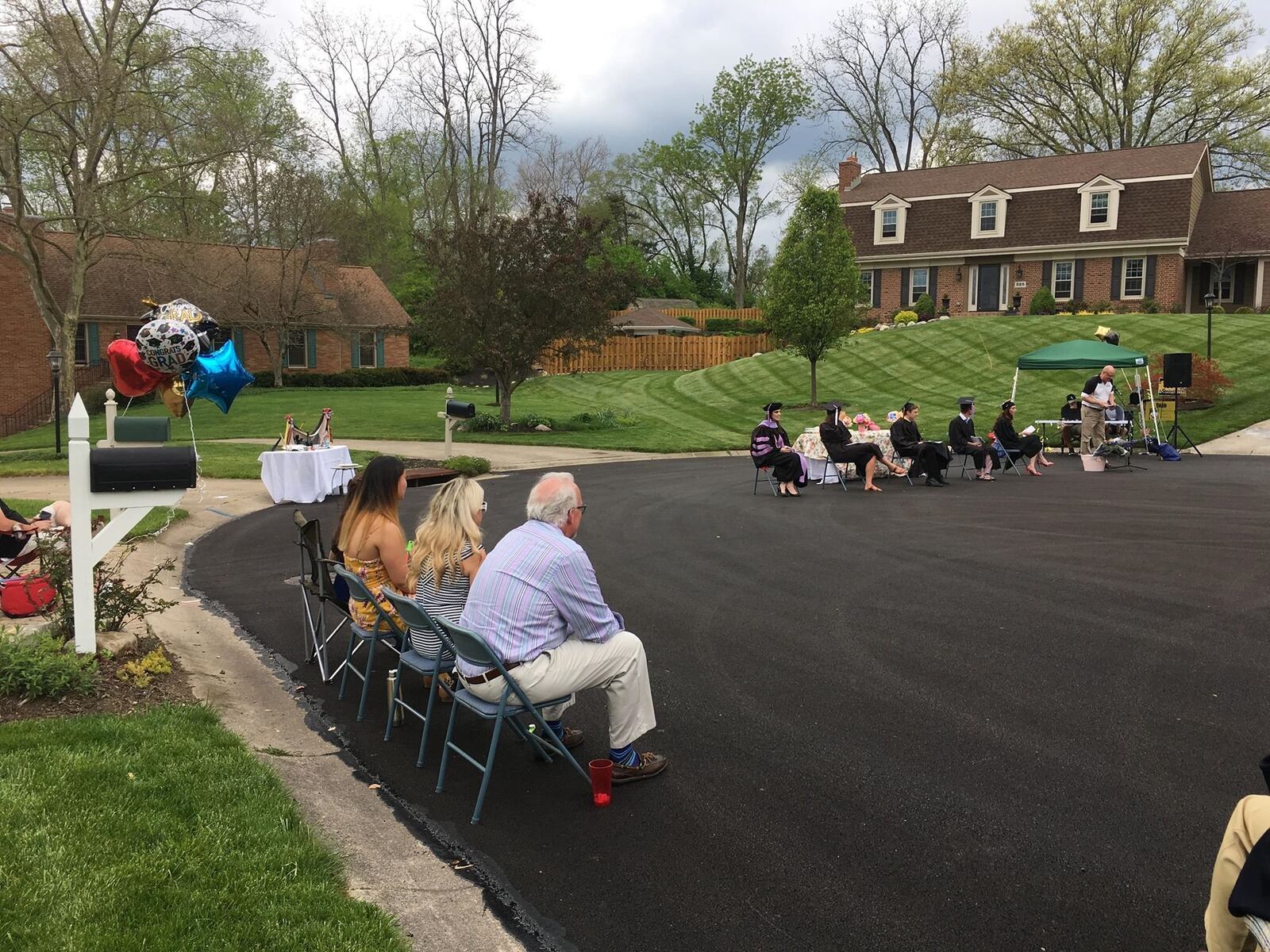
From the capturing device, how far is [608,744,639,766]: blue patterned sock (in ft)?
15.0

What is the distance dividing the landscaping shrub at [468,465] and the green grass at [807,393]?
479 centimetres

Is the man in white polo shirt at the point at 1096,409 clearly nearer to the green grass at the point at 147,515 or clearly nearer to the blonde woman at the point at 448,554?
the green grass at the point at 147,515

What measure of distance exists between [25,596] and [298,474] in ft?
27.7

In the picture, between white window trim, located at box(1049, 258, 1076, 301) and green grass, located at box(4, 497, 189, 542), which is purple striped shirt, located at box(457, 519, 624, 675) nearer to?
green grass, located at box(4, 497, 189, 542)

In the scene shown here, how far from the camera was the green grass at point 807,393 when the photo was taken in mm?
24781

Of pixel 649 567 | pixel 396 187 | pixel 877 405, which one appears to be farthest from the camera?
pixel 396 187

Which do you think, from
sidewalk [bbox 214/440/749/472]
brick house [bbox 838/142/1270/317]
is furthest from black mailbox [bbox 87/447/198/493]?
brick house [bbox 838/142/1270/317]

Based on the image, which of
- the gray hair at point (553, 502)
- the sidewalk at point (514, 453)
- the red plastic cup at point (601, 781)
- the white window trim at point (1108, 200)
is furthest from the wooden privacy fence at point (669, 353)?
the red plastic cup at point (601, 781)

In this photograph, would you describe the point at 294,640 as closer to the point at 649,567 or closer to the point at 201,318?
the point at 649,567

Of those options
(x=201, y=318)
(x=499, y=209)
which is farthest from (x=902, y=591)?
(x=499, y=209)

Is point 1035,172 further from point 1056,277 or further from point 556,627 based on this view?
point 556,627

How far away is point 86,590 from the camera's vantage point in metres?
5.51

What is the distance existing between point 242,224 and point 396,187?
69.3ft

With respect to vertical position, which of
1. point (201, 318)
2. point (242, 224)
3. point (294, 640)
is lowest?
point (294, 640)
